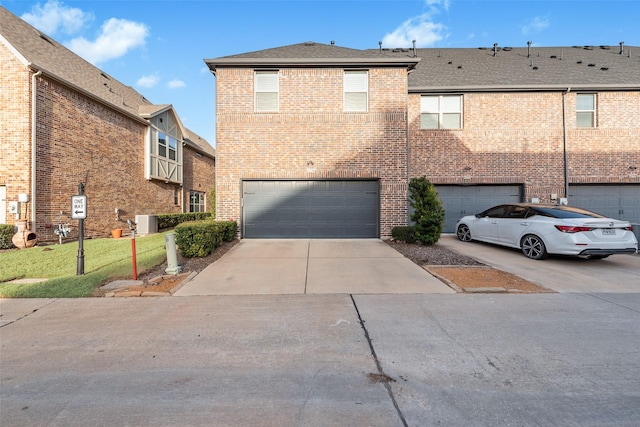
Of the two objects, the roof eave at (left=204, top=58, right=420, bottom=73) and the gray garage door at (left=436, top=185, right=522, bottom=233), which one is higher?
the roof eave at (left=204, top=58, right=420, bottom=73)

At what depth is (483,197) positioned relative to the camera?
1165cm

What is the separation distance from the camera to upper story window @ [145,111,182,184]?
15.7 meters

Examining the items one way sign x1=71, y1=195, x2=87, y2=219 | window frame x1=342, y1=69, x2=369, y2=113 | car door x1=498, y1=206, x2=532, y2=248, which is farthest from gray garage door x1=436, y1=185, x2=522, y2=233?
one way sign x1=71, y1=195, x2=87, y2=219

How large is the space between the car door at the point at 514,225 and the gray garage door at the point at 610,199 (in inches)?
228

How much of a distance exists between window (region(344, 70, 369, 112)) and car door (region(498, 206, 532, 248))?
19.1 feet

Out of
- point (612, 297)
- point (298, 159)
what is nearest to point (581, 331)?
point (612, 297)

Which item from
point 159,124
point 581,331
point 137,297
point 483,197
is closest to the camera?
point 581,331

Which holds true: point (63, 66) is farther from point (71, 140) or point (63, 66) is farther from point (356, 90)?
point (356, 90)

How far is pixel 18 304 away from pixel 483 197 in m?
13.6

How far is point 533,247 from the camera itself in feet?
23.9

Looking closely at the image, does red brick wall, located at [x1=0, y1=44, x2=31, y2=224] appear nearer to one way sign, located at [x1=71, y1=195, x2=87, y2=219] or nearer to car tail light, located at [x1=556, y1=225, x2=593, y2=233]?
one way sign, located at [x1=71, y1=195, x2=87, y2=219]

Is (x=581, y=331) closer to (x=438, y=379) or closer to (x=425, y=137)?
(x=438, y=379)

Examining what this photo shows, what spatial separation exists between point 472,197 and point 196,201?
18198 millimetres

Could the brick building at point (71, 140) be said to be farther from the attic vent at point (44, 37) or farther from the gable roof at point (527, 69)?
the gable roof at point (527, 69)
